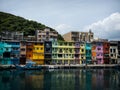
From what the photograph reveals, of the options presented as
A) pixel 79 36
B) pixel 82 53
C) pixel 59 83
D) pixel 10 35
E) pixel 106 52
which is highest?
pixel 79 36


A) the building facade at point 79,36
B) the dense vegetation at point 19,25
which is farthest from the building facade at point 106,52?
the dense vegetation at point 19,25

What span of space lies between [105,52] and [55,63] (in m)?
21.8

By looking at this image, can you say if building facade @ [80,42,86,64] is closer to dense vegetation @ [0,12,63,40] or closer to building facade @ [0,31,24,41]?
dense vegetation @ [0,12,63,40]

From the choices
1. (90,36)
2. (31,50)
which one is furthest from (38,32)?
(90,36)

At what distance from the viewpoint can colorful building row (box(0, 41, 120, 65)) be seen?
77.6 meters

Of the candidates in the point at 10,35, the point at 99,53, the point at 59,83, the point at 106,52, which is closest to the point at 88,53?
the point at 99,53

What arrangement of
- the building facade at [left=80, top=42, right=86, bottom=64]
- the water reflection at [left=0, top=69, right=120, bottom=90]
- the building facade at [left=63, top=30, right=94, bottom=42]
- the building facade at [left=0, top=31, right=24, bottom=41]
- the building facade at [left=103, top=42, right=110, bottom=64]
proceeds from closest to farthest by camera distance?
the water reflection at [left=0, top=69, right=120, bottom=90]
the building facade at [left=0, top=31, right=24, bottom=41]
the building facade at [left=80, top=42, right=86, bottom=64]
the building facade at [left=103, top=42, right=110, bottom=64]
the building facade at [left=63, top=30, right=94, bottom=42]

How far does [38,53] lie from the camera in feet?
266

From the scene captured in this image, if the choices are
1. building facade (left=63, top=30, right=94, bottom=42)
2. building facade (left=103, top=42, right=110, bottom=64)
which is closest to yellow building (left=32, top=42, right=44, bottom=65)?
building facade (left=63, top=30, right=94, bottom=42)

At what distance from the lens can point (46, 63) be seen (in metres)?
81.7

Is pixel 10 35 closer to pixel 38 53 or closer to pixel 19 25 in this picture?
pixel 38 53

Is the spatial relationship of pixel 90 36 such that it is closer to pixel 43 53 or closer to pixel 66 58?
pixel 66 58

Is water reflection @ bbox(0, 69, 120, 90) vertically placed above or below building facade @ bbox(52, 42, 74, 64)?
below

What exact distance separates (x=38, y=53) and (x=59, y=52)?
318 inches
